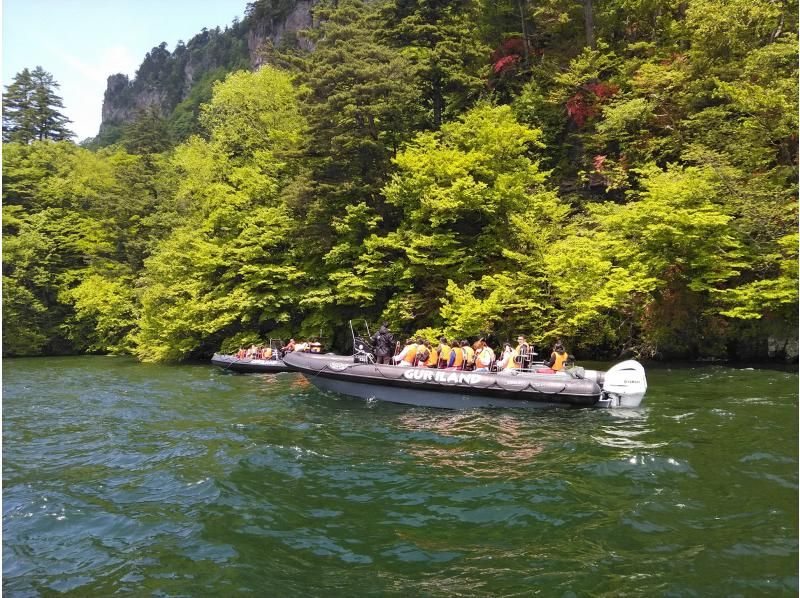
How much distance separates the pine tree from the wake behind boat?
145 feet

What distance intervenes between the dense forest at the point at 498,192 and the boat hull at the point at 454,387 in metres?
4.43

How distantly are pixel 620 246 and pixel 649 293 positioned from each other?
1935 mm

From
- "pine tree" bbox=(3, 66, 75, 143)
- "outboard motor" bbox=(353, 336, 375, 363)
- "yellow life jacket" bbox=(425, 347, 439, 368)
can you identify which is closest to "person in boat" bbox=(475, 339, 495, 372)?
"yellow life jacket" bbox=(425, 347, 439, 368)

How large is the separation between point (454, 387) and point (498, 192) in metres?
8.46

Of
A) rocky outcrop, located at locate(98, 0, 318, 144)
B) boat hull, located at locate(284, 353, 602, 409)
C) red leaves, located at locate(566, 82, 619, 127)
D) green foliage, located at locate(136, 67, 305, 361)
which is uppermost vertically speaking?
rocky outcrop, located at locate(98, 0, 318, 144)

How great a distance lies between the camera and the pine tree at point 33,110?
44.4 meters

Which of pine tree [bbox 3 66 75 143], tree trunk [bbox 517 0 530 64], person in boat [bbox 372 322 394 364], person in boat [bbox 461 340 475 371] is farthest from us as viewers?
pine tree [bbox 3 66 75 143]

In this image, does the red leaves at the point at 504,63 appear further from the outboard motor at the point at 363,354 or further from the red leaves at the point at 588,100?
the outboard motor at the point at 363,354

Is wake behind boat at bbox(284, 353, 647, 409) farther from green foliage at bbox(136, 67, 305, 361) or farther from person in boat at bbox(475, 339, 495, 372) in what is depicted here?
green foliage at bbox(136, 67, 305, 361)

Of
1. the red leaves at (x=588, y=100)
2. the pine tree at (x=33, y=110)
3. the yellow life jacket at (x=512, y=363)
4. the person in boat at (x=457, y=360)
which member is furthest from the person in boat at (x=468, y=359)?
the pine tree at (x=33, y=110)

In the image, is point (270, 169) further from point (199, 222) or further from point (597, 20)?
point (597, 20)

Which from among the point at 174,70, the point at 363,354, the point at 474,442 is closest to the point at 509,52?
the point at 363,354

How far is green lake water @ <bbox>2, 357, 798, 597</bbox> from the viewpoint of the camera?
4.62 metres

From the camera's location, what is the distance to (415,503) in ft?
20.3
